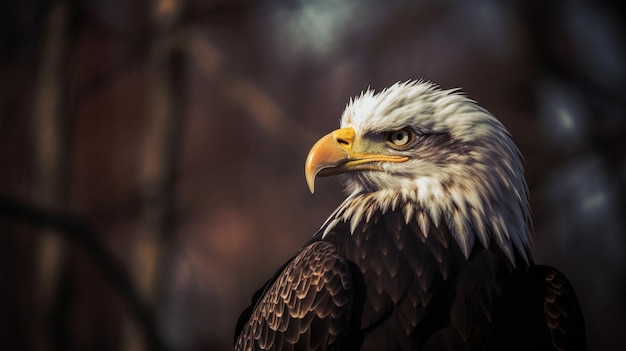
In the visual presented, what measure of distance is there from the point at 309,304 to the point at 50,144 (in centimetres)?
432

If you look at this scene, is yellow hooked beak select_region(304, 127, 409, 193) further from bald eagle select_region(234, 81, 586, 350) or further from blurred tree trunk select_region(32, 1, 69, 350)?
blurred tree trunk select_region(32, 1, 69, 350)

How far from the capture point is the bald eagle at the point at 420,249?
4.46 ft

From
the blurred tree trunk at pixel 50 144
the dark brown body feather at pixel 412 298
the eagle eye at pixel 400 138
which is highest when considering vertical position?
the blurred tree trunk at pixel 50 144

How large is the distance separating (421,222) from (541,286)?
0.32 metres

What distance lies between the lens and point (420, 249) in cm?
144

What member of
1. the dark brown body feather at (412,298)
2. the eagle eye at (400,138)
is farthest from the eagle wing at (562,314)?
the eagle eye at (400,138)

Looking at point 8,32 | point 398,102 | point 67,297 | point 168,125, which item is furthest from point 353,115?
point 67,297

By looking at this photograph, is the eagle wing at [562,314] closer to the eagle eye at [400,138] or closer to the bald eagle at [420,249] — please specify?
the bald eagle at [420,249]

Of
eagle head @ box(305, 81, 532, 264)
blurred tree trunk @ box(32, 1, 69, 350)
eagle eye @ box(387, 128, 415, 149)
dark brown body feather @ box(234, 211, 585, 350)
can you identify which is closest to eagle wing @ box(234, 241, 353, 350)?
dark brown body feather @ box(234, 211, 585, 350)

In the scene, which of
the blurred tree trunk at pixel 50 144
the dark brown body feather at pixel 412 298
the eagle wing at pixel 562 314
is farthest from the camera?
the blurred tree trunk at pixel 50 144

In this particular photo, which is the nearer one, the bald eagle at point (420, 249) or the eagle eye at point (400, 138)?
the bald eagle at point (420, 249)

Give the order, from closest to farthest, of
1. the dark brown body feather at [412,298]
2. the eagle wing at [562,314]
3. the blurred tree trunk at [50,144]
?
the dark brown body feather at [412,298] → the eagle wing at [562,314] → the blurred tree trunk at [50,144]

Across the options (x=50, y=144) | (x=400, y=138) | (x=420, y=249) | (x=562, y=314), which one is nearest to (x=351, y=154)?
(x=400, y=138)

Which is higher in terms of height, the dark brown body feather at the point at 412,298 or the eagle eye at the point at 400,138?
the eagle eye at the point at 400,138
